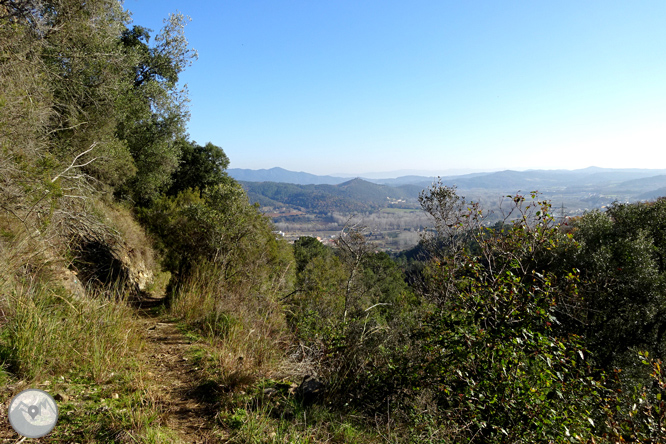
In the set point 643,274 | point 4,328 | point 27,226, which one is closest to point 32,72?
point 27,226

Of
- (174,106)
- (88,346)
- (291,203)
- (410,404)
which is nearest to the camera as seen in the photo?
(88,346)

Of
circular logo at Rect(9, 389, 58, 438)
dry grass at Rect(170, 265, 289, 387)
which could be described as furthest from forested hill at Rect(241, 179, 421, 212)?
circular logo at Rect(9, 389, 58, 438)

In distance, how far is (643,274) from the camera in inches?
411

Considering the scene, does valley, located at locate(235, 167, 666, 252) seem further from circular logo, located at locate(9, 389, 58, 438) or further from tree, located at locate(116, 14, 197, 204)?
circular logo, located at locate(9, 389, 58, 438)

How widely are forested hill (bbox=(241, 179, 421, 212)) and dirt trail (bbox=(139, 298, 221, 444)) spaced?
10990 centimetres

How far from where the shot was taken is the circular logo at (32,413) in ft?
5.15

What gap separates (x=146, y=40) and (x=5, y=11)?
11704 mm

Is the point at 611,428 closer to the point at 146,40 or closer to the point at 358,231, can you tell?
the point at 358,231

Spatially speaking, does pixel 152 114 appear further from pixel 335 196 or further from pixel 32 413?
pixel 335 196

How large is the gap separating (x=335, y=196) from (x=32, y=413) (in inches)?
5438

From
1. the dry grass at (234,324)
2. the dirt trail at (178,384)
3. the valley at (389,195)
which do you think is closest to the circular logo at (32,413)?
the dirt trail at (178,384)

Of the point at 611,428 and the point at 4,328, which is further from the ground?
the point at 4,328

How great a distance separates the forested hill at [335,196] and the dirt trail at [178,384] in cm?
10990

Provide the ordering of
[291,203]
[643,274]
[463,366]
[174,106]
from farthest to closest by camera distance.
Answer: [291,203] → [174,106] → [643,274] → [463,366]
